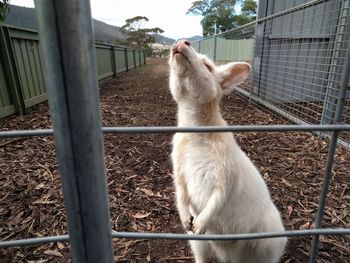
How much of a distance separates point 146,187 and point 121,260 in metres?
1.00

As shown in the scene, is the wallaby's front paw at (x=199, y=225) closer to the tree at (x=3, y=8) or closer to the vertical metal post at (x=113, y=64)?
the tree at (x=3, y=8)

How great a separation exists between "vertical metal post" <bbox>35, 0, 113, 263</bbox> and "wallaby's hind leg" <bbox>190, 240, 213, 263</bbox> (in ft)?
4.06

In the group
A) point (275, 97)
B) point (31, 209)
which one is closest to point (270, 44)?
point (275, 97)

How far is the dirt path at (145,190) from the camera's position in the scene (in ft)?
7.67

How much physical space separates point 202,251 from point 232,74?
1.25m

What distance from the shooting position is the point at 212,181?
1808 mm

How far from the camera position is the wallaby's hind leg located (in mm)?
2014

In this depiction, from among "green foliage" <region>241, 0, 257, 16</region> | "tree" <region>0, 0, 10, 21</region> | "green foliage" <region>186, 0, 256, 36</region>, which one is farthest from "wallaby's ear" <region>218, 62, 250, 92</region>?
"green foliage" <region>241, 0, 257, 16</region>

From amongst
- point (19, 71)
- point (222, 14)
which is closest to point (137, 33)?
point (222, 14)

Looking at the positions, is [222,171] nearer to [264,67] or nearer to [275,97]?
[275,97]

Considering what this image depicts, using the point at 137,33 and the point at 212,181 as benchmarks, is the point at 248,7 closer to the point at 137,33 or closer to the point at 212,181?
the point at 137,33

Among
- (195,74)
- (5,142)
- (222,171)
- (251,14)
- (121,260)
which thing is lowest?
(121,260)

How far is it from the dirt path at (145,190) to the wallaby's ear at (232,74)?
128 cm

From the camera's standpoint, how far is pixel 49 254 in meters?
2.27
